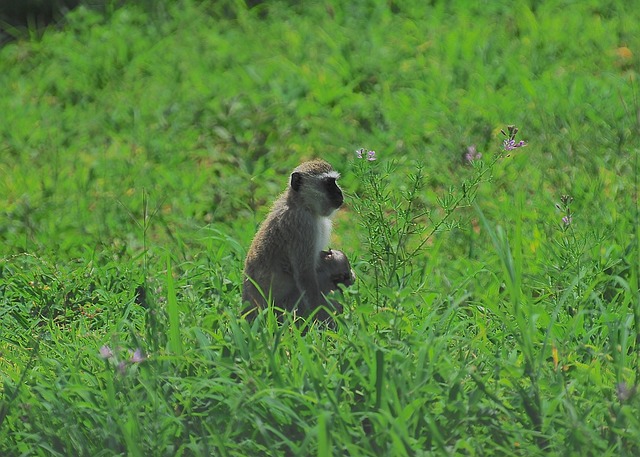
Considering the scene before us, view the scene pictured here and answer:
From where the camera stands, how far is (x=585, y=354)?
4598 mm

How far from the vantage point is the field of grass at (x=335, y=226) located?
3.97 m

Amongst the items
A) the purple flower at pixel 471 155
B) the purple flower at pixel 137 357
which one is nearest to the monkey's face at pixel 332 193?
the purple flower at pixel 471 155

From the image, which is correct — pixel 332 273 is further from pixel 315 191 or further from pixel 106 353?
pixel 106 353

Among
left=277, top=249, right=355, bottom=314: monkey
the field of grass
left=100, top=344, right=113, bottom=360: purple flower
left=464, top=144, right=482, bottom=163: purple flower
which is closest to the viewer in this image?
the field of grass

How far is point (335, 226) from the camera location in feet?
23.3

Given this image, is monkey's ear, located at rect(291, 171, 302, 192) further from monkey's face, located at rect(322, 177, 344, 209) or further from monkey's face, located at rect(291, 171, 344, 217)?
monkey's face, located at rect(322, 177, 344, 209)

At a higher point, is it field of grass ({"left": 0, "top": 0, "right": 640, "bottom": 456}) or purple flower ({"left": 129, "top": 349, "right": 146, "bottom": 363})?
purple flower ({"left": 129, "top": 349, "right": 146, "bottom": 363})

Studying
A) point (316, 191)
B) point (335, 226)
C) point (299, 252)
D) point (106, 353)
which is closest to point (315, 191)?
point (316, 191)

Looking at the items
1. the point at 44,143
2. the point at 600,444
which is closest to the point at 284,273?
the point at 600,444

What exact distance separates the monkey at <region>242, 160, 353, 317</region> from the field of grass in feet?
0.59

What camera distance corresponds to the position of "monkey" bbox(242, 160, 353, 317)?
204 inches

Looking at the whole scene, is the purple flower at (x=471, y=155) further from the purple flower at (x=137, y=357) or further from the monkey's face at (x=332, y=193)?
the purple flower at (x=137, y=357)

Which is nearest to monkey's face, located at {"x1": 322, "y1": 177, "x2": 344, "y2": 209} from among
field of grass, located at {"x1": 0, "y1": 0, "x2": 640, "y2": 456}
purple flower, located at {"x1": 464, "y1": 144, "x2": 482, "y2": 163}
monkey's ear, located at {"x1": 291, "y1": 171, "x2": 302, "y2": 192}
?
monkey's ear, located at {"x1": 291, "y1": 171, "x2": 302, "y2": 192}

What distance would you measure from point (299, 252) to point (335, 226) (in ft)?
6.17
